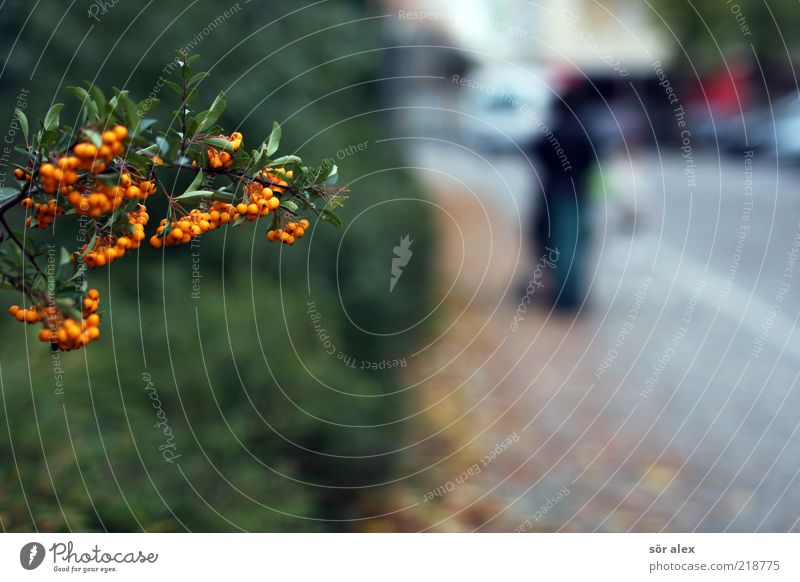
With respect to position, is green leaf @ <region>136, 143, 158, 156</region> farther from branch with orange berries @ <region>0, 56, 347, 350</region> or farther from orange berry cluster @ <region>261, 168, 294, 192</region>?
orange berry cluster @ <region>261, 168, 294, 192</region>

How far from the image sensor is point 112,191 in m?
1.23

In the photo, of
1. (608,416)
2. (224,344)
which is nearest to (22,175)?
(224,344)

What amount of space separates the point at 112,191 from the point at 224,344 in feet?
6.22

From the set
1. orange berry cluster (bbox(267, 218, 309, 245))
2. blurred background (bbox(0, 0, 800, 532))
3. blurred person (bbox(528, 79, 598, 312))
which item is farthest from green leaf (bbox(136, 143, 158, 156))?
blurred person (bbox(528, 79, 598, 312))

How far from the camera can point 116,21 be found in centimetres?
354

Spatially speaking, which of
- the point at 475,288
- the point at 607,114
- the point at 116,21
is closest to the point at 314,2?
the point at 116,21

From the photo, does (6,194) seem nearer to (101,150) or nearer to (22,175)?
(22,175)

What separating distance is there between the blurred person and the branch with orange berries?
18.4ft

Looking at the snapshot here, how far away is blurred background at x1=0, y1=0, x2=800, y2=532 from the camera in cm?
263

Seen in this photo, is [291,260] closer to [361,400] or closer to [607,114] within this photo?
[361,400]

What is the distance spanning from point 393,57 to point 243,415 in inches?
240

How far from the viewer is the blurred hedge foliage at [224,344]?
7.70ft

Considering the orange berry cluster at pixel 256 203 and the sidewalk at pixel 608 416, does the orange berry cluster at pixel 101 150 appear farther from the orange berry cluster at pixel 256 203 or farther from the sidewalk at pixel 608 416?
the sidewalk at pixel 608 416

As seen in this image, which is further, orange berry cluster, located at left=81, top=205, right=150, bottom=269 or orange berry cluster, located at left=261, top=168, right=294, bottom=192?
orange berry cluster, located at left=261, top=168, right=294, bottom=192
